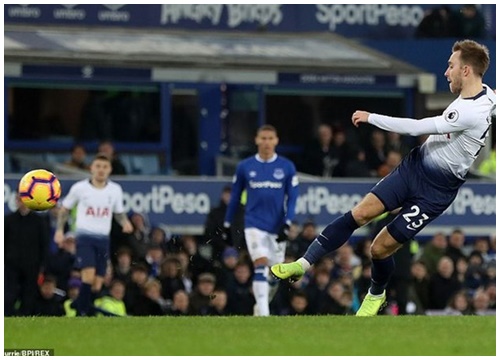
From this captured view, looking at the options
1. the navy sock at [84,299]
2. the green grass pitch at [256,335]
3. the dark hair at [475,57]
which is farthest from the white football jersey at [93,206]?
the dark hair at [475,57]

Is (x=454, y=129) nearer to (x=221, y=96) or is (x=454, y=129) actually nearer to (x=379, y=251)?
(x=379, y=251)

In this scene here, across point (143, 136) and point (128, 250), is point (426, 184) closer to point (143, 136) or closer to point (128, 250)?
point (128, 250)

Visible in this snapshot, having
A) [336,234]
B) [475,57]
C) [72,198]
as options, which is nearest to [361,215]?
[336,234]

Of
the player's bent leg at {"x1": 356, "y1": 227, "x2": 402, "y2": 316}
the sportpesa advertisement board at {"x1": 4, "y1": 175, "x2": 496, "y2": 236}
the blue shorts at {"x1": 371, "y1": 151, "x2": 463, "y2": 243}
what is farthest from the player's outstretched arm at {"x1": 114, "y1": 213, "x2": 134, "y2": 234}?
the blue shorts at {"x1": 371, "y1": 151, "x2": 463, "y2": 243}

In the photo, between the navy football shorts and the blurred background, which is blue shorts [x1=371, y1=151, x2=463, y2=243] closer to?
the navy football shorts

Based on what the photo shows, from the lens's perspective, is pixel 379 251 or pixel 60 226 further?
pixel 60 226

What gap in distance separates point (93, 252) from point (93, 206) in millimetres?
526

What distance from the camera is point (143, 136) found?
2886 cm

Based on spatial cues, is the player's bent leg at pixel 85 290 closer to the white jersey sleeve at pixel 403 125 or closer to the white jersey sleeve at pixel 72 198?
the white jersey sleeve at pixel 72 198

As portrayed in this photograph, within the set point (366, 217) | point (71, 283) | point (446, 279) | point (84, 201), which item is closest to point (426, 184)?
point (366, 217)

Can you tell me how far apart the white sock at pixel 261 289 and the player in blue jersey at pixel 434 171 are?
14.0 ft

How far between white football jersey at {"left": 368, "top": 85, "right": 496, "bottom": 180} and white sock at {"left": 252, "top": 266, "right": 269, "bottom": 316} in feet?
15.9

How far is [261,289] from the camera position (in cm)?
2092

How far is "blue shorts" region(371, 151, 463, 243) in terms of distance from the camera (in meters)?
16.3
